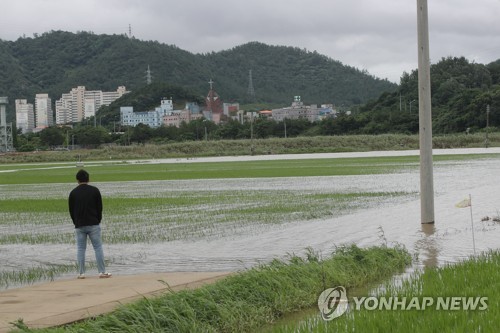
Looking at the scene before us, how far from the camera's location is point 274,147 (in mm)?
110188

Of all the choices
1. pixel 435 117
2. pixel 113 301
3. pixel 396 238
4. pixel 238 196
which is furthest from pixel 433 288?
pixel 435 117

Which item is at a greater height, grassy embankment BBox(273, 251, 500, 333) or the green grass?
grassy embankment BBox(273, 251, 500, 333)

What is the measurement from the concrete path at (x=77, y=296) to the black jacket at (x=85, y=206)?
38.7 inches

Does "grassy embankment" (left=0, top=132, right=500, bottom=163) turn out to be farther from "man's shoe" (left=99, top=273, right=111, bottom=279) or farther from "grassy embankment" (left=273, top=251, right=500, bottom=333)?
"grassy embankment" (left=273, top=251, right=500, bottom=333)

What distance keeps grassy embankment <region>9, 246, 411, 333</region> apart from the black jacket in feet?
11.2

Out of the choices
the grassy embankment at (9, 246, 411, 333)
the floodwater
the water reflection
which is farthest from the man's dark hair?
the water reflection

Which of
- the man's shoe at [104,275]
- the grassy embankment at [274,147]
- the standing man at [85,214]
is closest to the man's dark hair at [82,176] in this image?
the standing man at [85,214]

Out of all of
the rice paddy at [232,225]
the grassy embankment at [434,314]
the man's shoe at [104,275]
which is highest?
the grassy embankment at [434,314]

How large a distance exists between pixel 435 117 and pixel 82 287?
121093 mm

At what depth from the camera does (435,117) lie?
12575 cm

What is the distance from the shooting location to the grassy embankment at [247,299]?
6.76 m

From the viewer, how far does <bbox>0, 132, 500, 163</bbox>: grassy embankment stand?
100 metres

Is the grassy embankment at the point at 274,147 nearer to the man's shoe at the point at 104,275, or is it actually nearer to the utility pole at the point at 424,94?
the utility pole at the point at 424,94

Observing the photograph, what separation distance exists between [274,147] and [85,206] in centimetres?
9891
